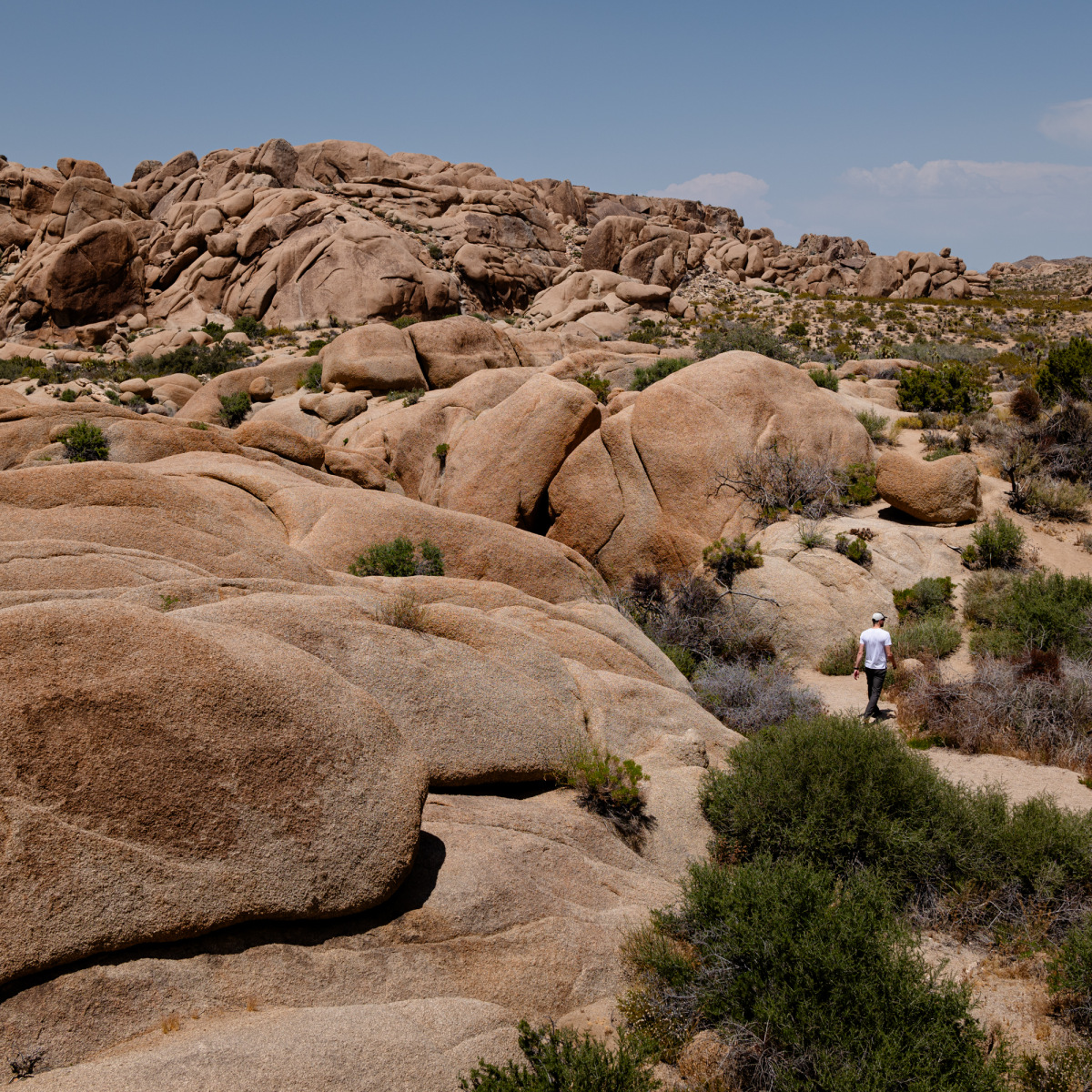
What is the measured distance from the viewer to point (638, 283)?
50.0 m

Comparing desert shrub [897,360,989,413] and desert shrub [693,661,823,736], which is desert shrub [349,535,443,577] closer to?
desert shrub [693,661,823,736]

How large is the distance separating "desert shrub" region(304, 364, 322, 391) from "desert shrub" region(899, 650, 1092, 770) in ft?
79.6

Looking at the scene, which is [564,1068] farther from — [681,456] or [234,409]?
[234,409]

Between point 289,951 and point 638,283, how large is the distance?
49877 mm

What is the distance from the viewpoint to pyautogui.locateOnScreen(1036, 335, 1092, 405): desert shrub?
19.3m

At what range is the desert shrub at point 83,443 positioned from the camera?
43.5 feet

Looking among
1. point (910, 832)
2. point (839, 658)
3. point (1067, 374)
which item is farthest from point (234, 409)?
point (910, 832)

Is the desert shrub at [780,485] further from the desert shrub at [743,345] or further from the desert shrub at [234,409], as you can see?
the desert shrub at [234,409]

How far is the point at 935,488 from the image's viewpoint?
16.0 metres

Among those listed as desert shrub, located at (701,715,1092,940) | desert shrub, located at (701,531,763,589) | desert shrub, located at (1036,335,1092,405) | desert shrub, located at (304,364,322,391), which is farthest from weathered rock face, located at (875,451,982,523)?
desert shrub, located at (304,364,322,391)

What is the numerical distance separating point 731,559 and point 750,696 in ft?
13.7

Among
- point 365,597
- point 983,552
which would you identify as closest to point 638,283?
point 983,552

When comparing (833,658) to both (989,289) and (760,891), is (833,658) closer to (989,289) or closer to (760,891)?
(760,891)

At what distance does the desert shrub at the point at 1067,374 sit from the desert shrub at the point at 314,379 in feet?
78.6
